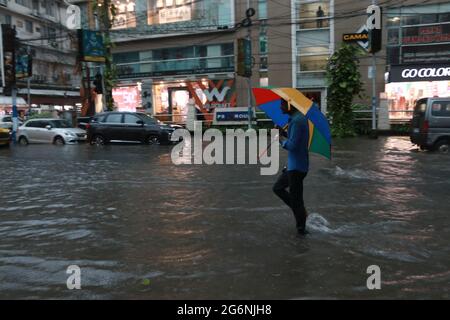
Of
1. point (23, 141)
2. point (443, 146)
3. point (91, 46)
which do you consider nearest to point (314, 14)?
point (91, 46)

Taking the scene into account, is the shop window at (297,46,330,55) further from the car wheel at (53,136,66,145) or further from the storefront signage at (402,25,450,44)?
the car wheel at (53,136,66,145)

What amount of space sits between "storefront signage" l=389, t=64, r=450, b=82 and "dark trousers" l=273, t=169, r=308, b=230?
73.7 feet

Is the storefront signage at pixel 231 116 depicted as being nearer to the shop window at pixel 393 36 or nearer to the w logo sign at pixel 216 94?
the w logo sign at pixel 216 94

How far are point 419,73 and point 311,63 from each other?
6.91 m

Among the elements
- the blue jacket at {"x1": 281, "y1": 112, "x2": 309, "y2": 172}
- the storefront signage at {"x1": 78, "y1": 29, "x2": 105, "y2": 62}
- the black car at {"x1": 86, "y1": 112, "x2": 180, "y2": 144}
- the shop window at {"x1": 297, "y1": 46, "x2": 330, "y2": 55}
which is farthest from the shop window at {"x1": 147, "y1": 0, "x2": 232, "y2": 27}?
the blue jacket at {"x1": 281, "y1": 112, "x2": 309, "y2": 172}

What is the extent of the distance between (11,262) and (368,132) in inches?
867

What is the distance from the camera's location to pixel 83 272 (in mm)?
5004

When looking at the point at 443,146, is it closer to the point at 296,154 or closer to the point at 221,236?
the point at 296,154

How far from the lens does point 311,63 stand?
100 feet

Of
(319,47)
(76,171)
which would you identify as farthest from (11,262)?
(319,47)

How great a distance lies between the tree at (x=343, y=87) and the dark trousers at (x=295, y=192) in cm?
1827

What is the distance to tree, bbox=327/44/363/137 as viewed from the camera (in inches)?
934

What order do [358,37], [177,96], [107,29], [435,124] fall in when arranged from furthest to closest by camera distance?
[177,96]
[107,29]
[358,37]
[435,124]
